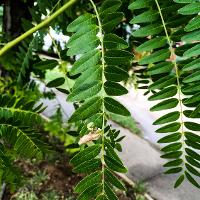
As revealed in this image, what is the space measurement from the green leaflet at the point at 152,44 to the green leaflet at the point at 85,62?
0.48ft

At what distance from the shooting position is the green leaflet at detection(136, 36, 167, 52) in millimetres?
976

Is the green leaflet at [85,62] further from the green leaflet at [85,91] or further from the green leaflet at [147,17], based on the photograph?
the green leaflet at [147,17]

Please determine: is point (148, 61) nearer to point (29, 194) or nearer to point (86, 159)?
point (86, 159)

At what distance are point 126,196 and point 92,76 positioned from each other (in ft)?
11.1

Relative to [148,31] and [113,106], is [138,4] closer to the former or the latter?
[148,31]

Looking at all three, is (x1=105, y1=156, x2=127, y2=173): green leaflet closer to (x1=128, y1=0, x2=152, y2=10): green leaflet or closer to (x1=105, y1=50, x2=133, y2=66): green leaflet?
(x1=105, y1=50, x2=133, y2=66): green leaflet

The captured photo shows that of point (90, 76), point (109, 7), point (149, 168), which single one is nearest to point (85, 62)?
point (90, 76)

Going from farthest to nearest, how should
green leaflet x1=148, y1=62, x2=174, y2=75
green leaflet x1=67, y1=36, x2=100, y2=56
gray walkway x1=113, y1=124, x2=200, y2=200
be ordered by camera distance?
gray walkway x1=113, y1=124, x2=200, y2=200, green leaflet x1=148, y1=62, x2=174, y2=75, green leaflet x1=67, y1=36, x2=100, y2=56

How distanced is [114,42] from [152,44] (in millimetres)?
129

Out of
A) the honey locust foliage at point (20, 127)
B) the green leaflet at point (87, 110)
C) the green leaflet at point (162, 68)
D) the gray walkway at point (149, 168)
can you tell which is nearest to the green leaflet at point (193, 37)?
the green leaflet at point (162, 68)

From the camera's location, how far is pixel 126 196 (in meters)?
4.09

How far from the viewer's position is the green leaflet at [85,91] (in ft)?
2.78

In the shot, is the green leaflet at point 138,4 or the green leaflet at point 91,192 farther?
the green leaflet at point 138,4

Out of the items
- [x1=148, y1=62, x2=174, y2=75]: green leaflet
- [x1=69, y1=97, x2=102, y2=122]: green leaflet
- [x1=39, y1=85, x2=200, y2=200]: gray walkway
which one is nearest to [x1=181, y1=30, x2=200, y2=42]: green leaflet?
[x1=148, y1=62, x2=174, y2=75]: green leaflet
